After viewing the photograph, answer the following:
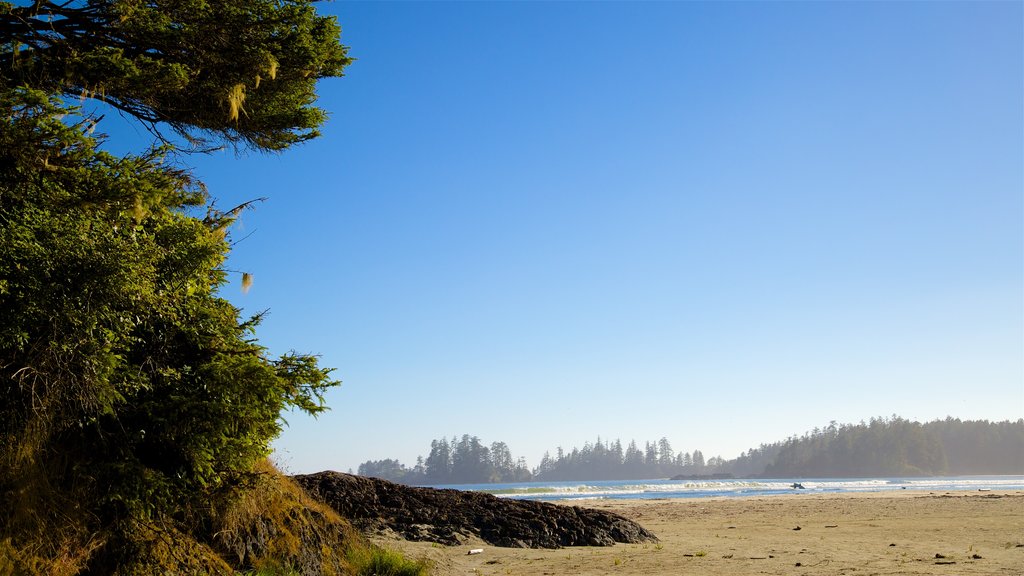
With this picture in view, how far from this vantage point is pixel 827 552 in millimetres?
12711

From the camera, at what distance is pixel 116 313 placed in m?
6.50

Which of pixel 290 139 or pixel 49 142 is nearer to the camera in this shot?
pixel 49 142

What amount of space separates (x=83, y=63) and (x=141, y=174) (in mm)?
1991

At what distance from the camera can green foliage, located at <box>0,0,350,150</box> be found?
25.1ft

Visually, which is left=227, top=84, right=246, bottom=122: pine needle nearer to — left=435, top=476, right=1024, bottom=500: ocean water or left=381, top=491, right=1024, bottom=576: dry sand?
left=381, top=491, right=1024, bottom=576: dry sand

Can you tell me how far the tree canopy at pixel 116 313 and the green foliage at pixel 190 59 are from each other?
27 mm

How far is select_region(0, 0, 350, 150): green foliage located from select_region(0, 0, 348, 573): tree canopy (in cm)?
3

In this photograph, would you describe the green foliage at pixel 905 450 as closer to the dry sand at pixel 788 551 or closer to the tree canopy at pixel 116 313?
the dry sand at pixel 788 551

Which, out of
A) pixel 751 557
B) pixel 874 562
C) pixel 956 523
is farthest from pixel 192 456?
pixel 956 523

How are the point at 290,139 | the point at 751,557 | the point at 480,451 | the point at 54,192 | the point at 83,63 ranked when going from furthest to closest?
the point at 480,451 → the point at 751,557 → the point at 290,139 → the point at 83,63 → the point at 54,192

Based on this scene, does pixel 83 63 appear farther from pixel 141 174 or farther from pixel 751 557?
pixel 751 557

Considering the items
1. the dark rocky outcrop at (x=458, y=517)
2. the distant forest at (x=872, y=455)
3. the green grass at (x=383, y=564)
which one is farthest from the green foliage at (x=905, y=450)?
the green grass at (x=383, y=564)

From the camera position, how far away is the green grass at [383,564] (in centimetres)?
937

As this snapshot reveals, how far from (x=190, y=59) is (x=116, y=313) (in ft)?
13.1
